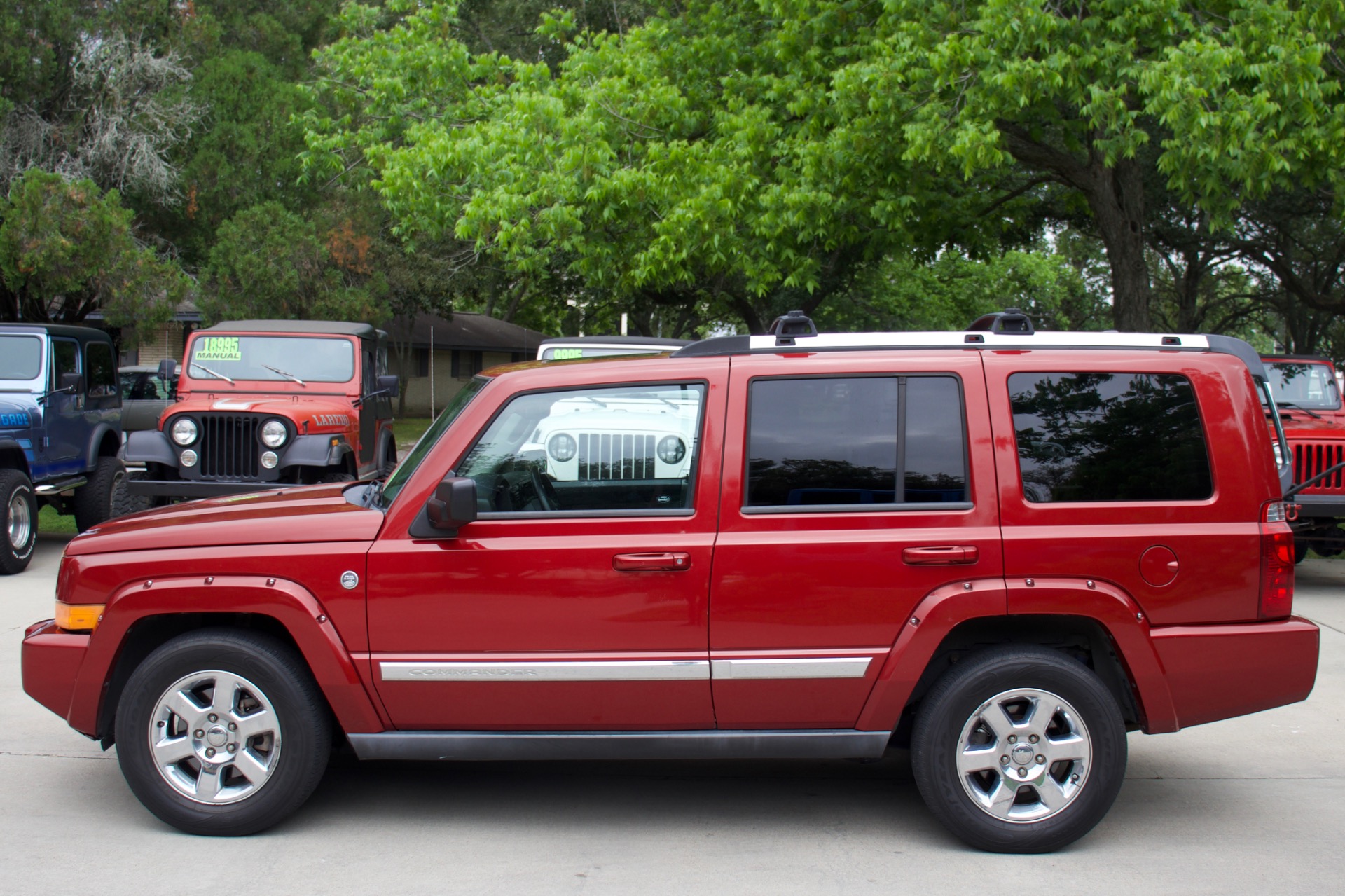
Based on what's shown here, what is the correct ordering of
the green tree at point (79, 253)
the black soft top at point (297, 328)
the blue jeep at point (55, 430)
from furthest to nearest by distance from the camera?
the green tree at point (79, 253), the black soft top at point (297, 328), the blue jeep at point (55, 430)

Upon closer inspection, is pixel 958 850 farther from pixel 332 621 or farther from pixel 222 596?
pixel 222 596

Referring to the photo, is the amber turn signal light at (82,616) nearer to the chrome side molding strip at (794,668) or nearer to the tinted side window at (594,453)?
the tinted side window at (594,453)

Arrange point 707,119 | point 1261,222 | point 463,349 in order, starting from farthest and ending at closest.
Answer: point 463,349, point 1261,222, point 707,119

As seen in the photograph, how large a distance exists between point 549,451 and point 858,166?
915cm

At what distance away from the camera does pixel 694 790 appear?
16.4 ft

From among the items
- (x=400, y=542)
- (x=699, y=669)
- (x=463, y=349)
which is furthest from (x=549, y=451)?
(x=463, y=349)

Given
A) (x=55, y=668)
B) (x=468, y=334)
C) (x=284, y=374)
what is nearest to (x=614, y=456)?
(x=55, y=668)

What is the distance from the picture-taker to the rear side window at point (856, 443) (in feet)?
14.1

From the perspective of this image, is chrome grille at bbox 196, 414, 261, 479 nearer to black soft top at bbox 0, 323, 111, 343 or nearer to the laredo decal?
the laredo decal

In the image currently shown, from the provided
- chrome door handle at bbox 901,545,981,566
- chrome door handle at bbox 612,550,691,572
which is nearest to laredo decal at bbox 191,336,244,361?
chrome door handle at bbox 612,550,691,572

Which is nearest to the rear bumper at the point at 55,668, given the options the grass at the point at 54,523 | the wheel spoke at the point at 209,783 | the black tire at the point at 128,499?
the wheel spoke at the point at 209,783

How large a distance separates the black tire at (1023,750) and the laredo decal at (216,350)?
9391 mm

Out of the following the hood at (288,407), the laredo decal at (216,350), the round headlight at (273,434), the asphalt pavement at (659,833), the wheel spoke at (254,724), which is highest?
the laredo decal at (216,350)

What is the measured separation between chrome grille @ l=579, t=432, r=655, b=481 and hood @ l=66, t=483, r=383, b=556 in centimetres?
80
